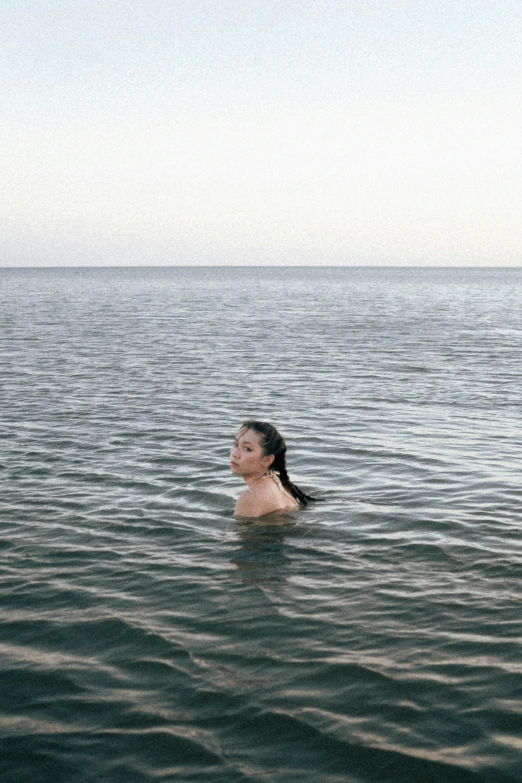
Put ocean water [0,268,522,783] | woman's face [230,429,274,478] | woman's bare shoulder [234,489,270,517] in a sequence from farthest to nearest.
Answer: woman's bare shoulder [234,489,270,517] → woman's face [230,429,274,478] → ocean water [0,268,522,783]

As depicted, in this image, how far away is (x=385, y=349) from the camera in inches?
1362

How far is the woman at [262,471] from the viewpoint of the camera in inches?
380

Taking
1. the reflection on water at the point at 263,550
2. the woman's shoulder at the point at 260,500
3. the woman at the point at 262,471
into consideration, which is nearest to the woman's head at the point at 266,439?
the woman at the point at 262,471

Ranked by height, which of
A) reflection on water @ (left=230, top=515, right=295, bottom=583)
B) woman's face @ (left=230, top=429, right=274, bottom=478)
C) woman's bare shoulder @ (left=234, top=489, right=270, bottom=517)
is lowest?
reflection on water @ (left=230, top=515, right=295, bottom=583)

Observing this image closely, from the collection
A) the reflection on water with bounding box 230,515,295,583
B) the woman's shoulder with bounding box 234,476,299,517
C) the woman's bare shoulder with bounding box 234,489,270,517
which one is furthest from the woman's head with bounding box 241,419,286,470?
the reflection on water with bounding box 230,515,295,583

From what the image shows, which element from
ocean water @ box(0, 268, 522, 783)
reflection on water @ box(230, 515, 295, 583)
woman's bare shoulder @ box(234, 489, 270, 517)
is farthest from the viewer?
woman's bare shoulder @ box(234, 489, 270, 517)

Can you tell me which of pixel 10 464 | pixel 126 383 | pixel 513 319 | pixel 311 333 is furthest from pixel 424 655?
pixel 513 319

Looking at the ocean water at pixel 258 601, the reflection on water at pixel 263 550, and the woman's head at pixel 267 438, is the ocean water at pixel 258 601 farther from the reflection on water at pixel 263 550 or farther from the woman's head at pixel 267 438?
the woman's head at pixel 267 438

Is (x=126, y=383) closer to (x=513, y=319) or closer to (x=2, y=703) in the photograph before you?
(x=2, y=703)

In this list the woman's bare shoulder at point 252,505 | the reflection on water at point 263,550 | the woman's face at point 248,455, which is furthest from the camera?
the woman's bare shoulder at point 252,505

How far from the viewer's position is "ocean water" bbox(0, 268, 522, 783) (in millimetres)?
5188

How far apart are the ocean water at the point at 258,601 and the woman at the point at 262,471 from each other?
242 millimetres

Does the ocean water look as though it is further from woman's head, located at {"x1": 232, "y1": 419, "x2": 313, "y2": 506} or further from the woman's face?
woman's head, located at {"x1": 232, "y1": 419, "x2": 313, "y2": 506}

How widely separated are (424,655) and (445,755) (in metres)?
1.37
